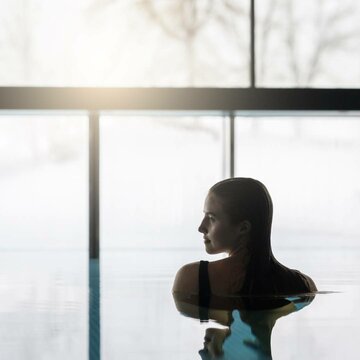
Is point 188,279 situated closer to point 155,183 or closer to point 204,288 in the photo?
point 204,288

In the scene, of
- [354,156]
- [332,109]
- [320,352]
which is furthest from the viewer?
[354,156]

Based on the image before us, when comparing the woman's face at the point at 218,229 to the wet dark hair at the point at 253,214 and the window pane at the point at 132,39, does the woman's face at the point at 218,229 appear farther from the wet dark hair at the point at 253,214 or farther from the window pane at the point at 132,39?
the window pane at the point at 132,39

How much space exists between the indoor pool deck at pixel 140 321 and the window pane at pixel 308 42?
154cm

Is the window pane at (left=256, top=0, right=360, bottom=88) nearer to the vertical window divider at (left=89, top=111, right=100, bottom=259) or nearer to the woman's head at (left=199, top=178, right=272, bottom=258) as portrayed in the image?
the vertical window divider at (left=89, top=111, right=100, bottom=259)

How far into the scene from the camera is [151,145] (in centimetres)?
547

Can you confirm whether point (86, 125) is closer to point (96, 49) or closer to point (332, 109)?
point (96, 49)

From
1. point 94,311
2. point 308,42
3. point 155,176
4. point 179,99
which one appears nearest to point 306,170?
point 308,42

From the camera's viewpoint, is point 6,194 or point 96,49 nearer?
point 96,49

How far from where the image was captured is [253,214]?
2.64m

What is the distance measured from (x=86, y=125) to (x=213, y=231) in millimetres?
2811

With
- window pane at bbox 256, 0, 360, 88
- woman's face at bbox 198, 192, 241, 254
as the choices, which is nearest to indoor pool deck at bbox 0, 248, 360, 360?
woman's face at bbox 198, 192, 241, 254

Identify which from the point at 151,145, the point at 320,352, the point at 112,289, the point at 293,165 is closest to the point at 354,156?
the point at 293,165

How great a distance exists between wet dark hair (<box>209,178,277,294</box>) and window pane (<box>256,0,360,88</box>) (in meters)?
2.30

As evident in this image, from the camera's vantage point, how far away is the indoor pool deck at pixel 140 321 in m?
2.03
